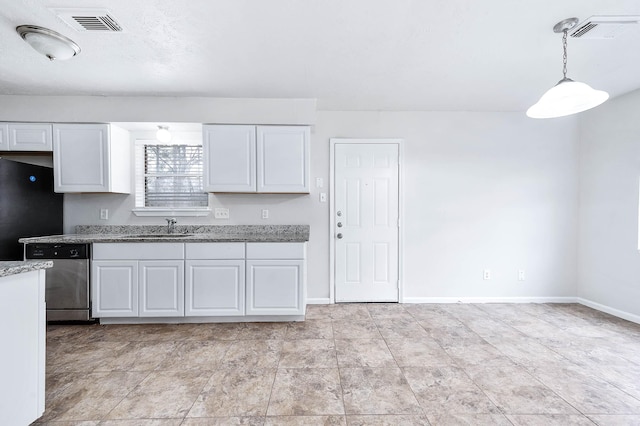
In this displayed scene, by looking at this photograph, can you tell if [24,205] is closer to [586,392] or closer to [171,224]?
[171,224]

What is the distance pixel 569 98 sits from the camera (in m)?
1.79

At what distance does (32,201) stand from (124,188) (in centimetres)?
79

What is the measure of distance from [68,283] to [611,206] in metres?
5.80

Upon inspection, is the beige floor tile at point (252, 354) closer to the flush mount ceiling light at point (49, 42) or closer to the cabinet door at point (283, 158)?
the cabinet door at point (283, 158)

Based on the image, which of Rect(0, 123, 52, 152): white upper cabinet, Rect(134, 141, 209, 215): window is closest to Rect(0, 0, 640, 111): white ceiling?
Rect(0, 123, 52, 152): white upper cabinet

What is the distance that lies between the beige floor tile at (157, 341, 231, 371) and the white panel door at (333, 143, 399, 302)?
158 centimetres

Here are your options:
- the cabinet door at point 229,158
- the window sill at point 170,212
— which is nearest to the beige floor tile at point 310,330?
the cabinet door at point 229,158

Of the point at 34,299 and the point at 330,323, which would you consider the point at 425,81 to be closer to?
the point at 330,323

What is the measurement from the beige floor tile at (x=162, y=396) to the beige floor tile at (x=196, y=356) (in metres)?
0.08

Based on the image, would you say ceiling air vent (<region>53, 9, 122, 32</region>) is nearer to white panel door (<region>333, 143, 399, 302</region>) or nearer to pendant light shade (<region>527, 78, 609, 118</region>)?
white panel door (<region>333, 143, 399, 302</region>)

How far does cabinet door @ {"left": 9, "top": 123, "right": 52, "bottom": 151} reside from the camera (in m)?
3.01

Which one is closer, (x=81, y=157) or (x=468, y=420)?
(x=468, y=420)

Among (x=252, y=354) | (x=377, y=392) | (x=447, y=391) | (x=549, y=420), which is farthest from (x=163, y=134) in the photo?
(x=549, y=420)

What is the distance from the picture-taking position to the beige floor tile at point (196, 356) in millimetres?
2117
